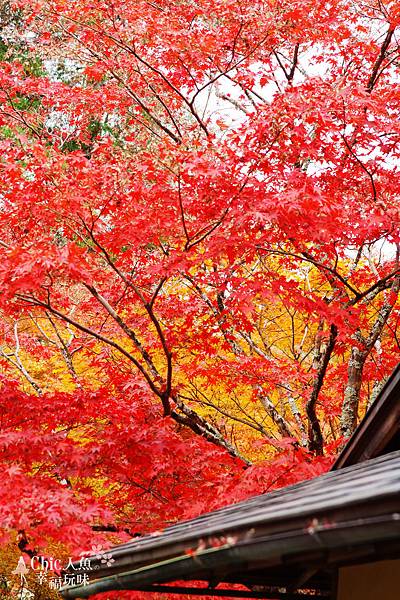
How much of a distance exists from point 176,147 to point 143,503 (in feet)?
12.6

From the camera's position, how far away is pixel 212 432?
7746 mm

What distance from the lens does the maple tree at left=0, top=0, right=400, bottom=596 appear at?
230 inches

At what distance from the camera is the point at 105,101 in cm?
970

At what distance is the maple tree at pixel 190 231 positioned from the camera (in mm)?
5836

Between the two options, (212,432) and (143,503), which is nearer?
(143,503)

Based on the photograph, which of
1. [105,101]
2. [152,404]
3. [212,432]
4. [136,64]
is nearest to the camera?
[152,404]

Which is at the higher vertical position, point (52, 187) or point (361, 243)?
point (52, 187)

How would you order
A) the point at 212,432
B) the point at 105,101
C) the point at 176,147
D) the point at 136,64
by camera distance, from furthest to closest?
the point at 105,101, the point at 136,64, the point at 212,432, the point at 176,147

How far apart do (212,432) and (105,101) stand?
5.51 metres

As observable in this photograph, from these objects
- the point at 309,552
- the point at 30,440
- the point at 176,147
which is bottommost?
the point at 309,552

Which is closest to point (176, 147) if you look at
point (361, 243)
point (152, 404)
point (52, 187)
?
point (52, 187)

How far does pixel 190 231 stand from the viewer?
22.7ft

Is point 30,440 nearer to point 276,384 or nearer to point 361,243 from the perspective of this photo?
point 276,384

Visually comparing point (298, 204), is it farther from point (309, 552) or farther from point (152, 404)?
point (309, 552)
